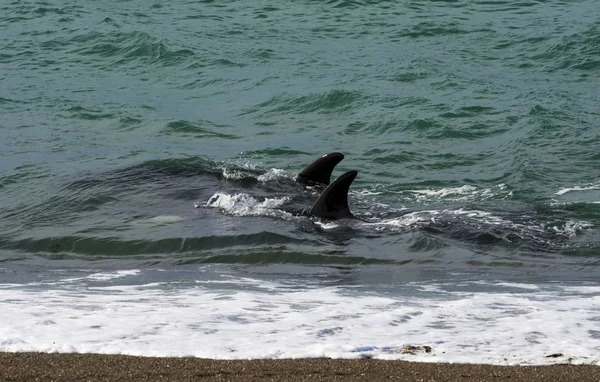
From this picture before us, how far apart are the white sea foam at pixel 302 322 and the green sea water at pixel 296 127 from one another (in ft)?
6.80

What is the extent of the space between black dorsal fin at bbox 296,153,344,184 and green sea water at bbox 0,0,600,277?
1.70 ft

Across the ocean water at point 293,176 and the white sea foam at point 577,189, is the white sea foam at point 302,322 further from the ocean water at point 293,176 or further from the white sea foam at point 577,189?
the white sea foam at point 577,189

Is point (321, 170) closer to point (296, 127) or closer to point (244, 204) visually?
point (244, 204)

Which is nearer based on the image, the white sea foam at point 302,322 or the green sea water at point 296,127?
the white sea foam at point 302,322

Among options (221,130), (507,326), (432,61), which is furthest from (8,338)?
(432,61)

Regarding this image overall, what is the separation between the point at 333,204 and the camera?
43.3 feet

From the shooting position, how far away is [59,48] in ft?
94.7

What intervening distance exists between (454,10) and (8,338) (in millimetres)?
25424

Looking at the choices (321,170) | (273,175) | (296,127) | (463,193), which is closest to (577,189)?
(463,193)

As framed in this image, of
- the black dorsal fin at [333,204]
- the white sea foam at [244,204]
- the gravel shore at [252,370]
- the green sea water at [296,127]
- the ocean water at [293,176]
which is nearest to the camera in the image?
the gravel shore at [252,370]

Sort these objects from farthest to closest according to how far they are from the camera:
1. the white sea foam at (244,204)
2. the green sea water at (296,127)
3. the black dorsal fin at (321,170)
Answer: the black dorsal fin at (321,170) → the white sea foam at (244,204) → the green sea water at (296,127)

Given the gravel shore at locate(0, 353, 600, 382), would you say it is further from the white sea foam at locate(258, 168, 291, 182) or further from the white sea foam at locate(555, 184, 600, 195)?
the white sea foam at locate(555, 184, 600, 195)

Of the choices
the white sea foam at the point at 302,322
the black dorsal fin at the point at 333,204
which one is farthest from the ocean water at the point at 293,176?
the black dorsal fin at the point at 333,204

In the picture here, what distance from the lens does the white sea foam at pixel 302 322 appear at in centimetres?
725
